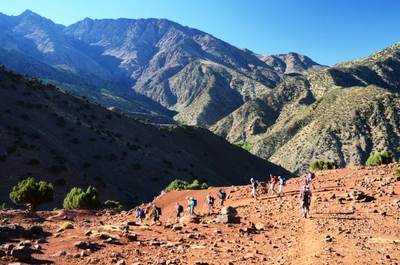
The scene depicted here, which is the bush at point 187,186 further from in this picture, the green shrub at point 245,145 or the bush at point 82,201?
the green shrub at point 245,145

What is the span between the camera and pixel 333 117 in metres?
93.6

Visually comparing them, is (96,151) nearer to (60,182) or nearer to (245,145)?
(60,182)

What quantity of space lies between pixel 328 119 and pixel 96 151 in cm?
6759

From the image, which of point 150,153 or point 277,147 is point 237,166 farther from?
point 277,147

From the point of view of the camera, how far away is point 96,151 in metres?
52.6

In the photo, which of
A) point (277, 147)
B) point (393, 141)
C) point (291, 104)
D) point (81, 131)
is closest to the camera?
point (81, 131)

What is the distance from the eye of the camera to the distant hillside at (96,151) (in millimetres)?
41094

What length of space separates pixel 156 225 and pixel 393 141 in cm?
8476

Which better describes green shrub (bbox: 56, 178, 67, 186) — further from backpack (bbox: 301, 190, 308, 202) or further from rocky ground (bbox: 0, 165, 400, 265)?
backpack (bbox: 301, 190, 308, 202)

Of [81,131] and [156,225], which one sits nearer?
[156,225]

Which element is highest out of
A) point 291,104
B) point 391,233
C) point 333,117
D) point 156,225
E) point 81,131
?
point 291,104

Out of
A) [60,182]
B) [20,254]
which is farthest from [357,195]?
[60,182]

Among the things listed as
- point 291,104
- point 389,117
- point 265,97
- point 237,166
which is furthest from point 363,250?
point 265,97

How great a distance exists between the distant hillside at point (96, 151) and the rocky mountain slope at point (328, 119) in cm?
1765
